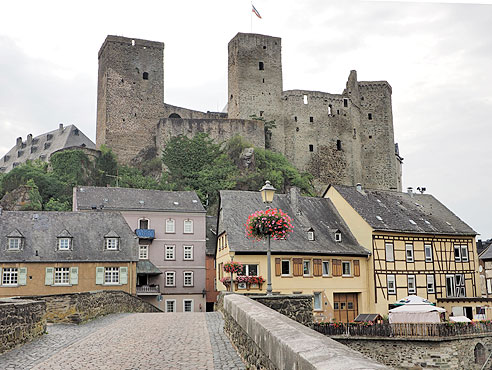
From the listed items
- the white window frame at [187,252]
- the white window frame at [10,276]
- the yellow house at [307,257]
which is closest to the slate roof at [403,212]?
the yellow house at [307,257]

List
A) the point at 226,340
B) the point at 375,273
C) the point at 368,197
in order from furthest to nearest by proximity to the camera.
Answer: the point at 368,197 < the point at 375,273 < the point at 226,340

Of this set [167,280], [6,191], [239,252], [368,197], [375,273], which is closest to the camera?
[239,252]

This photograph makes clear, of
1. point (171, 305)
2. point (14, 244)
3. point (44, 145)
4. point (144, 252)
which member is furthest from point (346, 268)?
point (44, 145)

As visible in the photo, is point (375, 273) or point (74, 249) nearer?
point (74, 249)

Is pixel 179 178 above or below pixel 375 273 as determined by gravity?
above

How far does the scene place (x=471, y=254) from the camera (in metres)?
38.3

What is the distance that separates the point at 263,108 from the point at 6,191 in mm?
27926

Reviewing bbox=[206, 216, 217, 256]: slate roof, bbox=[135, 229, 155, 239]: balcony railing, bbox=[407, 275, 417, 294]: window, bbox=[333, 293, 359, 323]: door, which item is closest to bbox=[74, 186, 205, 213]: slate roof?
bbox=[135, 229, 155, 239]: balcony railing

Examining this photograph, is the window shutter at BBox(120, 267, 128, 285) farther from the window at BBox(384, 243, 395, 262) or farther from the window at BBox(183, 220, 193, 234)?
the window at BBox(384, 243, 395, 262)

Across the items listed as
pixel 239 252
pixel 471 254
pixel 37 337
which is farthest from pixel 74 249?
pixel 471 254

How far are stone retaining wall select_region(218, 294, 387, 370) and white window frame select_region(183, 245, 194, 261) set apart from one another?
33783mm

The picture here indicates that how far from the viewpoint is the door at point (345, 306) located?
32906mm

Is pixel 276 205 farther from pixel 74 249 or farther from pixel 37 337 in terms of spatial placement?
pixel 37 337

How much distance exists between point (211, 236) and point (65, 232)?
1406cm
